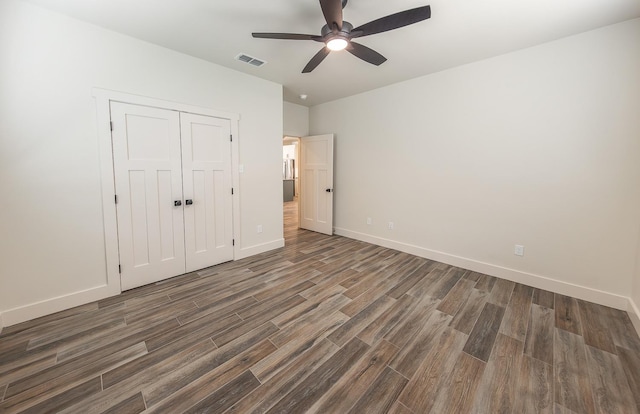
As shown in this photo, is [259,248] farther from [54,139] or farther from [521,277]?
[521,277]

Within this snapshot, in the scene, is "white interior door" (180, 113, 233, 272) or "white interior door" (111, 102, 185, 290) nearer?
"white interior door" (111, 102, 185, 290)

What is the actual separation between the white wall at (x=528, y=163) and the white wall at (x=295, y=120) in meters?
1.70

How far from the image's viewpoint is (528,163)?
9.85 feet

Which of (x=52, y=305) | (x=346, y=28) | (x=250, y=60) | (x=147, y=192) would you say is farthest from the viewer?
(x=250, y=60)

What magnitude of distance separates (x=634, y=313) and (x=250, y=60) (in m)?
4.97

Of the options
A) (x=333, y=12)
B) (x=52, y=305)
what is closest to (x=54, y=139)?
(x=52, y=305)

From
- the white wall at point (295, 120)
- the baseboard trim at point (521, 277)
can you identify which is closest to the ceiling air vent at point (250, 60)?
the white wall at point (295, 120)

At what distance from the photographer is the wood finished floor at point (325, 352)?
153cm

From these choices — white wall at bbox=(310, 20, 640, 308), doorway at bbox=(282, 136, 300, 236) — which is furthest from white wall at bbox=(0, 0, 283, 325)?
white wall at bbox=(310, 20, 640, 308)

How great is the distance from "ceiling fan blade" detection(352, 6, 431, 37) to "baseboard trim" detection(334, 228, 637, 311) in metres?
3.10

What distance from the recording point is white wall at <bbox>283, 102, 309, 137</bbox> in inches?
208

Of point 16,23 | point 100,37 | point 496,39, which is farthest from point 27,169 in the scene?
point 496,39

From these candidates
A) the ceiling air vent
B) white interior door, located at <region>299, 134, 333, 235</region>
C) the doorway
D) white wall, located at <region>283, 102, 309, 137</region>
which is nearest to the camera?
the ceiling air vent

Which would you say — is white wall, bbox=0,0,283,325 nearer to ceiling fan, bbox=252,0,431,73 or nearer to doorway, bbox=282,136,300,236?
ceiling fan, bbox=252,0,431,73
